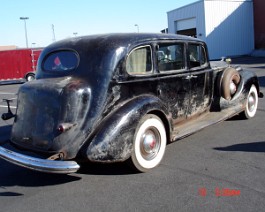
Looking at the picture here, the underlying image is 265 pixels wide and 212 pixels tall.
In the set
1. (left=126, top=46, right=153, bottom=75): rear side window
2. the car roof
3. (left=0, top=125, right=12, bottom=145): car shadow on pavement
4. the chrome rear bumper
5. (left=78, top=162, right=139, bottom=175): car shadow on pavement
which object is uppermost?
the car roof

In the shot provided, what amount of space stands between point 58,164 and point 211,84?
3341 mm

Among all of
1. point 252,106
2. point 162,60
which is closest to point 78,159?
point 162,60

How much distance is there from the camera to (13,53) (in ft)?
65.9

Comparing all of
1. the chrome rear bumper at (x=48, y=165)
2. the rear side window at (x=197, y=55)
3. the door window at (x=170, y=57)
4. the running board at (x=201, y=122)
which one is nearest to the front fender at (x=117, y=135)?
the chrome rear bumper at (x=48, y=165)

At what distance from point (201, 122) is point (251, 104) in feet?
6.22

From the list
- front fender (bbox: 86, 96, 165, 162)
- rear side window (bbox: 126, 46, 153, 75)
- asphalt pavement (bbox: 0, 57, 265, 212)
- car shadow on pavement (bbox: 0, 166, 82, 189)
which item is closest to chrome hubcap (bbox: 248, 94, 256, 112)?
asphalt pavement (bbox: 0, 57, 265, 212)

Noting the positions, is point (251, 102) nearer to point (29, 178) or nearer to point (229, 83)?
point (229, 83)

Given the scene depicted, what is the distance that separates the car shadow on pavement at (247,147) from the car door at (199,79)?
30.9 inches

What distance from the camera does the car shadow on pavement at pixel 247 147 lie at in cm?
491

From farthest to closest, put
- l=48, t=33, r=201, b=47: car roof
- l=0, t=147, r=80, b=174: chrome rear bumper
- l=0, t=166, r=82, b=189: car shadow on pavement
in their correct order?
1. l=48, t=33, r=201, b=47: car roof
2. l=0, t=166, r=82, b=189: car shadow on pavement
3. l=0, t=147, r=80, b=174: chrome rear bumper

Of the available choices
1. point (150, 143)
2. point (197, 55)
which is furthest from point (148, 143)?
point (197, 55)

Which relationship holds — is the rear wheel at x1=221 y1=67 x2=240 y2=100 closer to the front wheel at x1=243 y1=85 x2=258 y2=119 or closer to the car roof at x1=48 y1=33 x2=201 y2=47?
the front wheel at x1=243 y1=85 x2=258 y2=119

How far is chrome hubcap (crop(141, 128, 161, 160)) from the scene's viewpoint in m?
4.30

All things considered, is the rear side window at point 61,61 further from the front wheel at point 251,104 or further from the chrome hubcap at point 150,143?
the front wheel at point 251,104
